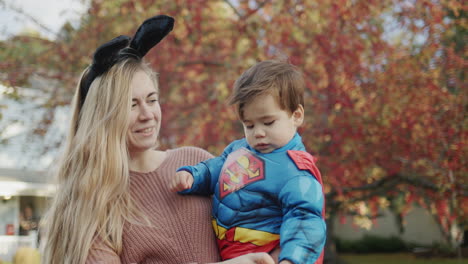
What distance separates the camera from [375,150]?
7594mm

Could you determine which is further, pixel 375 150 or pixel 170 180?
pixel 375 150

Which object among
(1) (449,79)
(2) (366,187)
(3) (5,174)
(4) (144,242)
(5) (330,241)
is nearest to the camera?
(4) (144,242)

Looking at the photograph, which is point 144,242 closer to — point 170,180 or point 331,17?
point 170,180

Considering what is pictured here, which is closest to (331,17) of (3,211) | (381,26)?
(381,26)

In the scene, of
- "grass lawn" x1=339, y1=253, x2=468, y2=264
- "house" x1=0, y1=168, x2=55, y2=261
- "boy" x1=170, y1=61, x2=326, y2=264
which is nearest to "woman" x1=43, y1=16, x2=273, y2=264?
"boy" x1=170, y1=61, x2=326, y2=264

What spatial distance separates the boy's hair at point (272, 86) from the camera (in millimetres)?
2037

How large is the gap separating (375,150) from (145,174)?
556 cm

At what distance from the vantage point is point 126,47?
2.64 m

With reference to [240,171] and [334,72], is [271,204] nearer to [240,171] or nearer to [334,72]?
[240,171]

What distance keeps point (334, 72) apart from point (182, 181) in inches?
226

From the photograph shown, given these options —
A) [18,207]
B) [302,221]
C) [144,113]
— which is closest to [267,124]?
[302,221]

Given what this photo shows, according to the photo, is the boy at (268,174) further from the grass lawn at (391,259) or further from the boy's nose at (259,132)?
the grass lawn at (391,259)

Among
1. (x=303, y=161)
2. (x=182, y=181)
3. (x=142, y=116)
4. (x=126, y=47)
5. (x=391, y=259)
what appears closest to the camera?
(x=303, y=161)

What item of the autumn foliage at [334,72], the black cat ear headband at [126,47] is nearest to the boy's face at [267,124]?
the black cat ear headband at [126,47]
